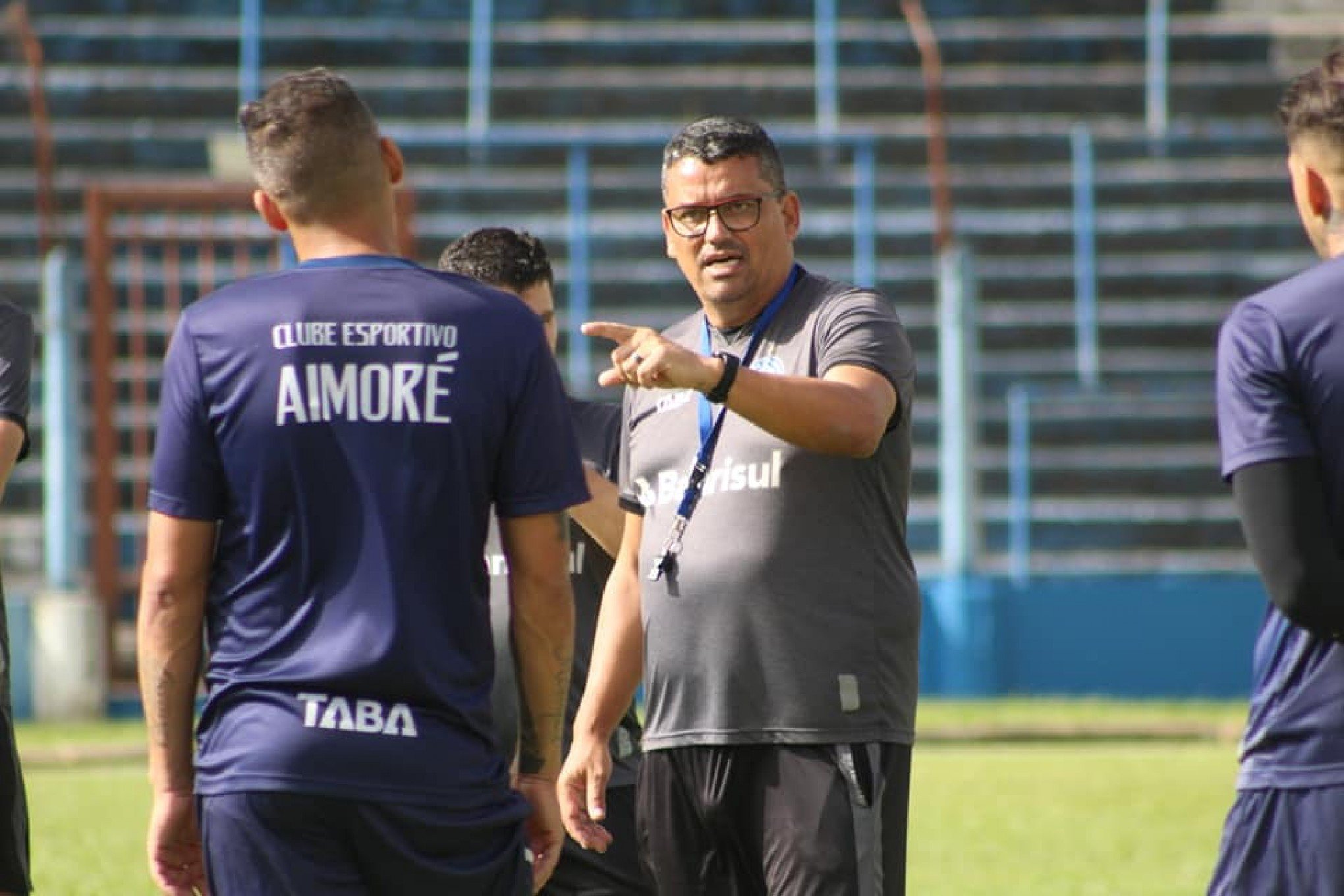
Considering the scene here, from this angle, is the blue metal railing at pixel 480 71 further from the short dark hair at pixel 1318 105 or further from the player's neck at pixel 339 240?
the short dark hair at pixel 1318 105

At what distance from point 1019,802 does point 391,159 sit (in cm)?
841

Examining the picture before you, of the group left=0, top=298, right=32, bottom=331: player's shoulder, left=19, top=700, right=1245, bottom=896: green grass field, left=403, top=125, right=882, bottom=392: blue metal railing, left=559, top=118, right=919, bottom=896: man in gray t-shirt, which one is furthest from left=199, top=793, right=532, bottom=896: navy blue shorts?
left=403, top=125, right=882, bottom=392: blue metal railing

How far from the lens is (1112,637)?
56.7ft

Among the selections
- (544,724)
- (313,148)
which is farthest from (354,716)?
(313,148)

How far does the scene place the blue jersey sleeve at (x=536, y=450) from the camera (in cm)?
406

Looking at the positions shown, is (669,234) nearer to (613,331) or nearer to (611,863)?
(613,331)

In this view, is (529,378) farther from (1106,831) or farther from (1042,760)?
(1042,760)

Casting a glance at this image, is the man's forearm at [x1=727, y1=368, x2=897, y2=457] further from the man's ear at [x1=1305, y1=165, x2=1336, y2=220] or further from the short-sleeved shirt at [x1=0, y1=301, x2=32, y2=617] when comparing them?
the short-sleeved shirt at [x1=0, y1=301, x2=32, y2=617]

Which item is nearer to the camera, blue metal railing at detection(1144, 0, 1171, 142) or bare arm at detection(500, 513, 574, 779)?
bare arm at detection(500, 513, 574, 779)

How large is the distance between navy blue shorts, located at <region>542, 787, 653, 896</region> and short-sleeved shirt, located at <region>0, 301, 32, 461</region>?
1703 mm

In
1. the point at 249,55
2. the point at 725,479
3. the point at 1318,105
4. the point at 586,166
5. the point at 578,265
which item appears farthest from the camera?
the point at 249,55

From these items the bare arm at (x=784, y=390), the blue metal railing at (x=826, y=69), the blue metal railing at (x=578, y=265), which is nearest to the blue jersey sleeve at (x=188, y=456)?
the bare arm at (x=784, y=390)

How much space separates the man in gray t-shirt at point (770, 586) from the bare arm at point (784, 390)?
11 mm

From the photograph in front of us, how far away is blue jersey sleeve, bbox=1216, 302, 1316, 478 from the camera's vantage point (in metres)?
3.82
